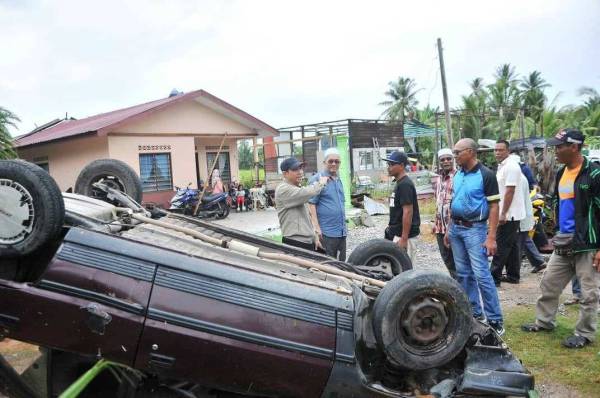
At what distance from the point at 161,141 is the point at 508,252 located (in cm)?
1223

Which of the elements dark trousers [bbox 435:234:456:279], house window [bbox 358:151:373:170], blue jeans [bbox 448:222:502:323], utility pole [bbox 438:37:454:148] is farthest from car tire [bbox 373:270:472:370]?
house window [bbox 358:151:373:170]

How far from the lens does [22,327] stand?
2.34 meters

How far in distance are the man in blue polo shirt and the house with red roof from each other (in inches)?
462

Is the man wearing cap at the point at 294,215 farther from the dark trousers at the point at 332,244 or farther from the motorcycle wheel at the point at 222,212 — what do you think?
the motorcycle wheel at the point at 222,212

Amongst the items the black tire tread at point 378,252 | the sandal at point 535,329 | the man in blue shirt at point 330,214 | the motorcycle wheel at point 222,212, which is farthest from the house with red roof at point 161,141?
the sandal at point 535,329

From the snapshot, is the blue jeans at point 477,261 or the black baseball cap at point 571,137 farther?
the blue jeans at point 477,261

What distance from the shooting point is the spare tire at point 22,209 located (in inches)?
94.2

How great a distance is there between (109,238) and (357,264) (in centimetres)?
215

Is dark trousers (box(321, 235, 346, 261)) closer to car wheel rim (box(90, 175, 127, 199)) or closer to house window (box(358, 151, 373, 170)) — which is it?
car wheel rim (box(90, 175, 127, 199))

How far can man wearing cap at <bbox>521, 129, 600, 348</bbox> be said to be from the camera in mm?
3910

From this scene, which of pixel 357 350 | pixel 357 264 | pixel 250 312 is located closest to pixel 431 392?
pixel 357 350

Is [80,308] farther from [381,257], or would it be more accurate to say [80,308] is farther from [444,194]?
[444,194]

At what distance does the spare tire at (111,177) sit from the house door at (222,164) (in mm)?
14113

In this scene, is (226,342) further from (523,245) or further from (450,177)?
(523,245)
